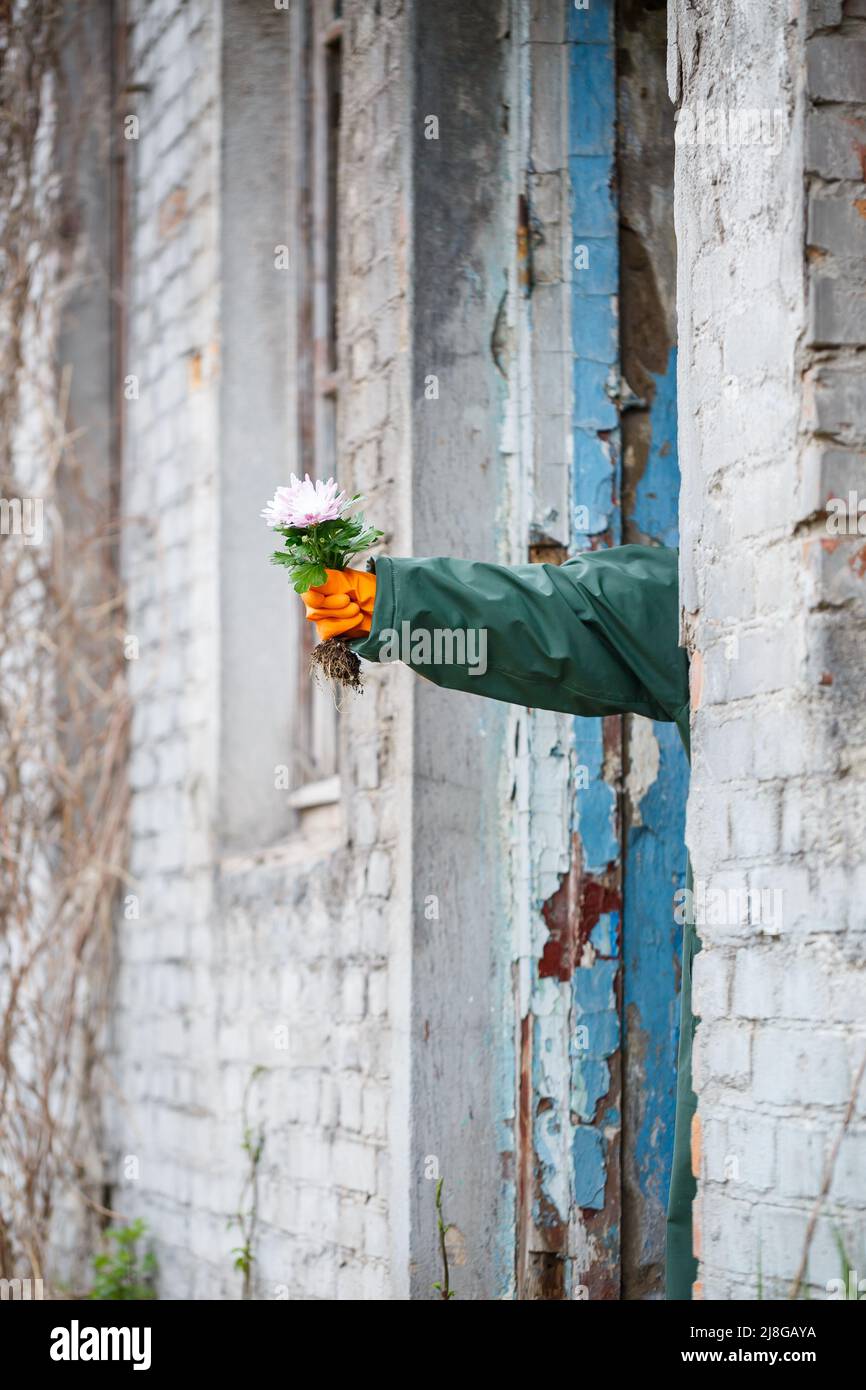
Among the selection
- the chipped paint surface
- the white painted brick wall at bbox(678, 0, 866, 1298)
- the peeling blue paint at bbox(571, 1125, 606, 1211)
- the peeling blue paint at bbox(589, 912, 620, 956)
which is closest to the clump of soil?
the white painted brick wall at bbox(678, 0, 866, 1298)

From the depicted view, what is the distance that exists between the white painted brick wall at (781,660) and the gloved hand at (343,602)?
532 millimetres

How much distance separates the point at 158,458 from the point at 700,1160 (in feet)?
12.2

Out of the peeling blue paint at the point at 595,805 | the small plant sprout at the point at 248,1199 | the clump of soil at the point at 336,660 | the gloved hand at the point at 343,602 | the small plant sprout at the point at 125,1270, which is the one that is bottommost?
the small plant sprout at the point at 125,1270

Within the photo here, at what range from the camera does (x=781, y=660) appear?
9.23 ft

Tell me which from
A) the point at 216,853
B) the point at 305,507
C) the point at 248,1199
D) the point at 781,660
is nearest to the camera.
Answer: the point at 781,660

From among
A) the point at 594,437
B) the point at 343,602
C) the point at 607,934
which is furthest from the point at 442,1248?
the point at 594,437

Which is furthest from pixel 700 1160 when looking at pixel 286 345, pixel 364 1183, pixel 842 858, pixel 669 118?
pixel 286 345

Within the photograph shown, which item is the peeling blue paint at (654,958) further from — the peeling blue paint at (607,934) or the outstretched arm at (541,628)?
the outstretched arm at (541,628)

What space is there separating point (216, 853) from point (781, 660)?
2928 millimetres

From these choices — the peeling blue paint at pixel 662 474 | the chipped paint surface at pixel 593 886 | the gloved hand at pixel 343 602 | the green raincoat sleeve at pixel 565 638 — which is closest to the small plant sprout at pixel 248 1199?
the chipped paint surface at pixel 593 886

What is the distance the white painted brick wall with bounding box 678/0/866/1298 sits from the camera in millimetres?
2695

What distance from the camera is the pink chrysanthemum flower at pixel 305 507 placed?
300cm

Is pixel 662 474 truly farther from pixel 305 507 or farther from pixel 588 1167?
pixel 588 1167
